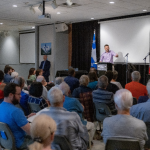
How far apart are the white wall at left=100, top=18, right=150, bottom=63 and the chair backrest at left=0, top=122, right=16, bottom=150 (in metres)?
7.32

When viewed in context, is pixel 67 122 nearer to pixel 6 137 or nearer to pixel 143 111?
pixel 6 137

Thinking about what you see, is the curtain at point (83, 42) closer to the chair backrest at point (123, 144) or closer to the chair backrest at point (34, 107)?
the chair backrest at point (34, 107)

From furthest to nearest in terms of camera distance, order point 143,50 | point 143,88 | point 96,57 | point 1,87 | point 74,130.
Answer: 1. point 96,57
2. point 143,50
3. point 143,88
4. point 1,87
5. point 74,130

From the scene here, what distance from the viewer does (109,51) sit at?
9578mm

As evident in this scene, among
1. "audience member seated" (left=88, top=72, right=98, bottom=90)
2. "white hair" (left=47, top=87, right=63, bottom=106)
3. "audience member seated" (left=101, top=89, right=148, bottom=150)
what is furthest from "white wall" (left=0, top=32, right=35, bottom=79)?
"audience member seated" (left=101, top=89, right=148, bottom=150)

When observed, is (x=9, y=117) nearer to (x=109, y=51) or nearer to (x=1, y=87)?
(x=1, y=87)

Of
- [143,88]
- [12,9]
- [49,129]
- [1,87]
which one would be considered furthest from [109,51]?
[49,129]

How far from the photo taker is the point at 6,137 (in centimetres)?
263

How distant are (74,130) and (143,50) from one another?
23.8 feet

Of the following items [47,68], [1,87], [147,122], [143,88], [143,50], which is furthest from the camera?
[47,68]

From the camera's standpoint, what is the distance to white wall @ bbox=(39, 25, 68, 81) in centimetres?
1166

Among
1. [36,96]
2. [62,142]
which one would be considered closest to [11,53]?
[36,96]

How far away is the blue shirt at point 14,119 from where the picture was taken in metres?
2.54

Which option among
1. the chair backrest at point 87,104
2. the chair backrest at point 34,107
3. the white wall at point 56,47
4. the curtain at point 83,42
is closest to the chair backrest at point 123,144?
the chair backrest at point 34,107
